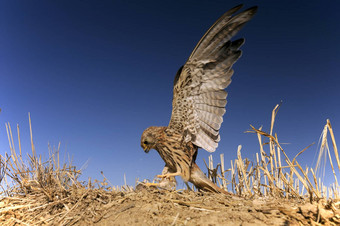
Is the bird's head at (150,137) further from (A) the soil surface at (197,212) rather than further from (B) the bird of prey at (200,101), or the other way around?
(A) the soil surface at (197,212)

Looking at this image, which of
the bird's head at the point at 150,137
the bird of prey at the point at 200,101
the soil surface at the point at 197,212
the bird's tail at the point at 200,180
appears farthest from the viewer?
the bird's head at the point at 150,137

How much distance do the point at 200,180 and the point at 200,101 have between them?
45.4 inches

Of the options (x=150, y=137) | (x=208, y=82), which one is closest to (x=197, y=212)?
(x=150, y=137)

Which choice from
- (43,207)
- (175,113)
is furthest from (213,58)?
(43,207)

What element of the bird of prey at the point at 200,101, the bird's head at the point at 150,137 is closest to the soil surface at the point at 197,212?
the bird of prey at the point at 200,101

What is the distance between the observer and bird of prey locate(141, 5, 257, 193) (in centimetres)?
393

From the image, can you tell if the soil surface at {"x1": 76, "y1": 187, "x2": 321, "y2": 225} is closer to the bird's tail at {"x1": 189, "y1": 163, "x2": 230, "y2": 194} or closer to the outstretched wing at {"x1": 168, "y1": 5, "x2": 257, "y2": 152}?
the bird's tail at {"x1": 189, "y1": 163, "x2": 230, "y2": 194}

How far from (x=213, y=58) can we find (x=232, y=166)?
5.83 feet

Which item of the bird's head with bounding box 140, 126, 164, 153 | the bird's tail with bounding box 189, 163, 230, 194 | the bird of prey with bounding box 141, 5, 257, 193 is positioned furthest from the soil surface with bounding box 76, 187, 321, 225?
the bird's head with bounding box 140, 126, 164, 153

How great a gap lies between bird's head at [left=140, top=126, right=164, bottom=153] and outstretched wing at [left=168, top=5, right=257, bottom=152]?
0.27 meters

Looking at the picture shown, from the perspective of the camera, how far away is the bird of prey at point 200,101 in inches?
155

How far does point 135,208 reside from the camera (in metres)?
2.45

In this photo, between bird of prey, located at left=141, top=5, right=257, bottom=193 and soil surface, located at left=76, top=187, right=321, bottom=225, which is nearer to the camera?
soil surface, located at left=76, top=187, right=321, bottom=225

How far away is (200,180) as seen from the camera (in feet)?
12.7
